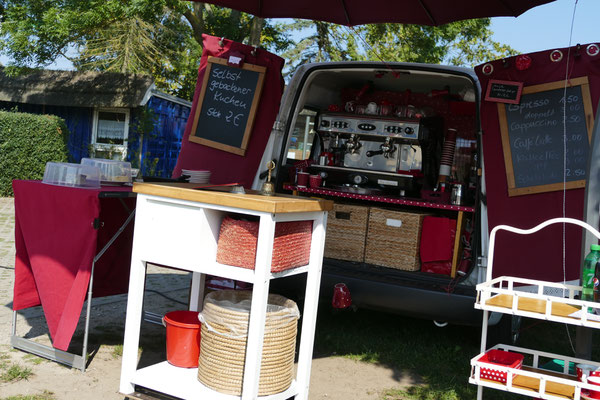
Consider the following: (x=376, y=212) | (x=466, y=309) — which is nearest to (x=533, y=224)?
(x=466, y=309)

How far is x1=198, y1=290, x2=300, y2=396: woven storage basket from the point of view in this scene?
9.87 ft

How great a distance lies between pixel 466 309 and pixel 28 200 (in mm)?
2970

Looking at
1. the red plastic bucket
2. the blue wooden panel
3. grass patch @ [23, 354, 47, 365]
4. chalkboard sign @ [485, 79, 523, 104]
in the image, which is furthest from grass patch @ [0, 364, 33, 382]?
the blue wooden panel

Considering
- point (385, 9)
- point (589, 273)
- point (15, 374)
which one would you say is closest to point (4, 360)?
point (15, 374)

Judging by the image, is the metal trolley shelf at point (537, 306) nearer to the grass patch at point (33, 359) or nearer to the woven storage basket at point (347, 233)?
the woven storage basket at point (347, 233)

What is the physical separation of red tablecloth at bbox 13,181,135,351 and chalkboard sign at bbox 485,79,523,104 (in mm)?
2622

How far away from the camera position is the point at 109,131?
16.8m

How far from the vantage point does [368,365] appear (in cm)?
441

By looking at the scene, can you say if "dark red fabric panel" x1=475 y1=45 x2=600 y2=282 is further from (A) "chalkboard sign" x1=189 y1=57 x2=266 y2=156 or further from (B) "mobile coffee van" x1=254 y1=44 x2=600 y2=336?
(A) "chalkboard sign" x1=189 y1=57 x2=266 y2=156

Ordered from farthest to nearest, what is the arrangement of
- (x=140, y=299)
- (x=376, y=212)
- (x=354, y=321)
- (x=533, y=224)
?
(x=354, y=321) → (x=376, y=212) → (x=533, y=224) → (x=140, y=299)

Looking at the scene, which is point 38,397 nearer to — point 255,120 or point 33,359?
point 33,359

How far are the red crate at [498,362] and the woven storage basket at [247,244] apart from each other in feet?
3.37

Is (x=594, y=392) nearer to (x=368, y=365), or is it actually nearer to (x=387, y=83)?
(x=368, y=365)

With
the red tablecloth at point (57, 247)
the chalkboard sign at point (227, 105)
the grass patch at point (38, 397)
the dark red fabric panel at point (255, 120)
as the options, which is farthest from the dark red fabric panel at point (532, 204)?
the grass patch at point (38, 397)
